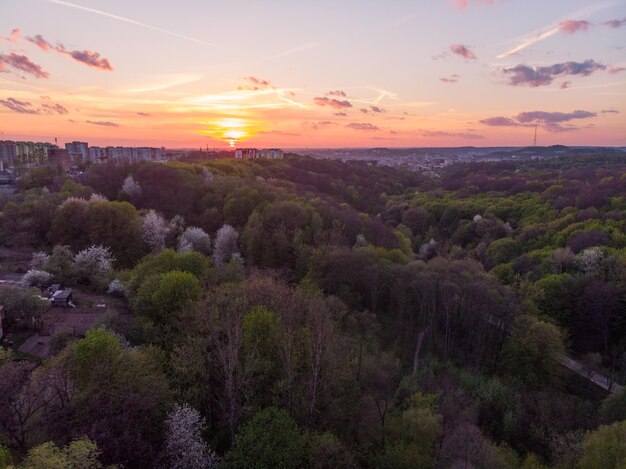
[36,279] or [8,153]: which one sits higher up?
[8,153]

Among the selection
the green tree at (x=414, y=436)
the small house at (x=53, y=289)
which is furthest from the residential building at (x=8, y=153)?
the green tree at (x=414, y=436)

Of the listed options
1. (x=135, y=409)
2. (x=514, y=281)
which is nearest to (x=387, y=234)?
(x=514, y=281)

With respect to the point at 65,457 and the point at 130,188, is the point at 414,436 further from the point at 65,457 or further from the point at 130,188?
the point at 130,188

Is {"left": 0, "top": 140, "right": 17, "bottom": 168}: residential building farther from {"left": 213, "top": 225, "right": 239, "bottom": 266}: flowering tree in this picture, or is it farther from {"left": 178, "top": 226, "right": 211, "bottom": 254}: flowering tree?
{"left": 213, "top": 225, "right": 239, "bottom": 266}: flowering tree

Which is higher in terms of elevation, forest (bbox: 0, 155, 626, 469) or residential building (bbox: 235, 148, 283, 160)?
residential building (bbox: 235, 148, 283, 160)

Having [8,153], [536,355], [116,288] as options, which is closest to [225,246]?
[116,288]

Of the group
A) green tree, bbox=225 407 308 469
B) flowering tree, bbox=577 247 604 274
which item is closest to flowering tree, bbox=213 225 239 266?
green tree, bbox=225 407 308 469
